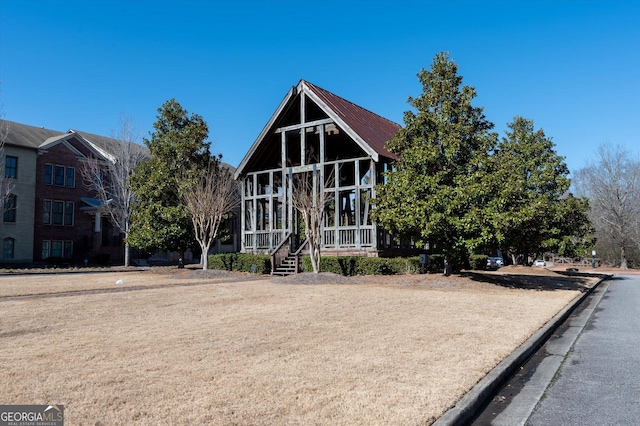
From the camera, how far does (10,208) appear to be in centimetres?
3117

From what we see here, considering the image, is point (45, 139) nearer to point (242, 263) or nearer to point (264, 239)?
point (264, 239)

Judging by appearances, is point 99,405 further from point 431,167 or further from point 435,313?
point 431,167

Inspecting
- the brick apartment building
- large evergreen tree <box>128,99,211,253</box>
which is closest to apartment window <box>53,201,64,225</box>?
the brick apartment building

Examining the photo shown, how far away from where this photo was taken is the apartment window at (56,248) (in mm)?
33875

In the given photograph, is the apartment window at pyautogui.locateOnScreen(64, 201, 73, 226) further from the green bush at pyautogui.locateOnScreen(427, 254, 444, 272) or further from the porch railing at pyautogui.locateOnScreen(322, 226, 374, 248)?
the green bush at pyautogui.locateOnScreen(427, 254, 444, 272)

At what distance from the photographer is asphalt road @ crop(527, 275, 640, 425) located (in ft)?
15.8

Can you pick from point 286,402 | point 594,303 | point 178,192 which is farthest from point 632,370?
point 178,192

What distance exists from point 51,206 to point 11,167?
3.68 metres

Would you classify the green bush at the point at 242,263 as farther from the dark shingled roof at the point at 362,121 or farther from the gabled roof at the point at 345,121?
the dark shingled roof at the point at 362,121

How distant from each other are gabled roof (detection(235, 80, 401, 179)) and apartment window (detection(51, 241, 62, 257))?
1731cm

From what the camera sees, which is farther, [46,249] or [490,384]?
[46,249]

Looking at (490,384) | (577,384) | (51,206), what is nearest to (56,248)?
(51,206)

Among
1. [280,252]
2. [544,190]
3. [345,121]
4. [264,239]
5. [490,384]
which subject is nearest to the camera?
[490,384]

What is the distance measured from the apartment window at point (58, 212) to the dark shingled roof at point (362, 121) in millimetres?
22260
